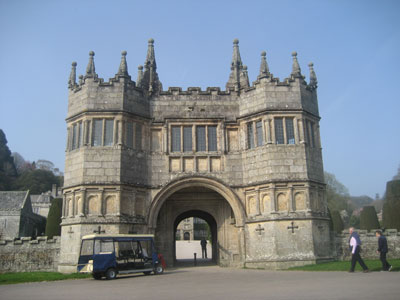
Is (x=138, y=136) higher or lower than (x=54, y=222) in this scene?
higher

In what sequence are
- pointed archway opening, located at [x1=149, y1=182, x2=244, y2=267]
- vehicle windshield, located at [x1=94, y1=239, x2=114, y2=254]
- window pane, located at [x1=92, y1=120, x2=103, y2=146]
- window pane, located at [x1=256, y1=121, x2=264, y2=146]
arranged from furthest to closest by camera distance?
window pane, located at [x1=256, y1=121, x2=264, y2=146], pointed archway opening, located at [x1=149, y1=182, x2=244, y2=267], window pane, located at [x1=92, y1=120, x2=103, y2=146], vehicle windshield, located at [x1=94, y1=239, x2=114, y2=254]

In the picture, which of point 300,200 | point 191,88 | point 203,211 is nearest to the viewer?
point 300,200

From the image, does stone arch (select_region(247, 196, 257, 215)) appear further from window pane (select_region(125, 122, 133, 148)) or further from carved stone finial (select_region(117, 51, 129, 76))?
carved stone finial (select_region(117, 51, 129, 76))

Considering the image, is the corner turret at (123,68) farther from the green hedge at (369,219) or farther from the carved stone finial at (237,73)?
the green hedge at (369,219)

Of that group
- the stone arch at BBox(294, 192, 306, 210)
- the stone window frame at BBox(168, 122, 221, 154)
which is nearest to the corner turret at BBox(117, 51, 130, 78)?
the stone window frame at BBox(168, 122, 221, 154)

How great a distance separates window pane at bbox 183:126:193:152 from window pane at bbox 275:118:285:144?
192 inches

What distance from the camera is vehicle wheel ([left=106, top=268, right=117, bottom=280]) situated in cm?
1585

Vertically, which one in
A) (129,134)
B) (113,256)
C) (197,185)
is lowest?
(113,256)

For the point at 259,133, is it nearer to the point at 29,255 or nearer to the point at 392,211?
the point at 29,255

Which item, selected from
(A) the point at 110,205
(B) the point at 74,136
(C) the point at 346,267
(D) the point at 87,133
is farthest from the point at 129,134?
(C) the point at 346,267

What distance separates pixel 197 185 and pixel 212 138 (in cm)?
290

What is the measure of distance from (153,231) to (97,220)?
314 cm

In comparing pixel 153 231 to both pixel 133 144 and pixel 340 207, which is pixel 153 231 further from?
pixel 340 207

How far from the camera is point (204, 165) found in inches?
872
